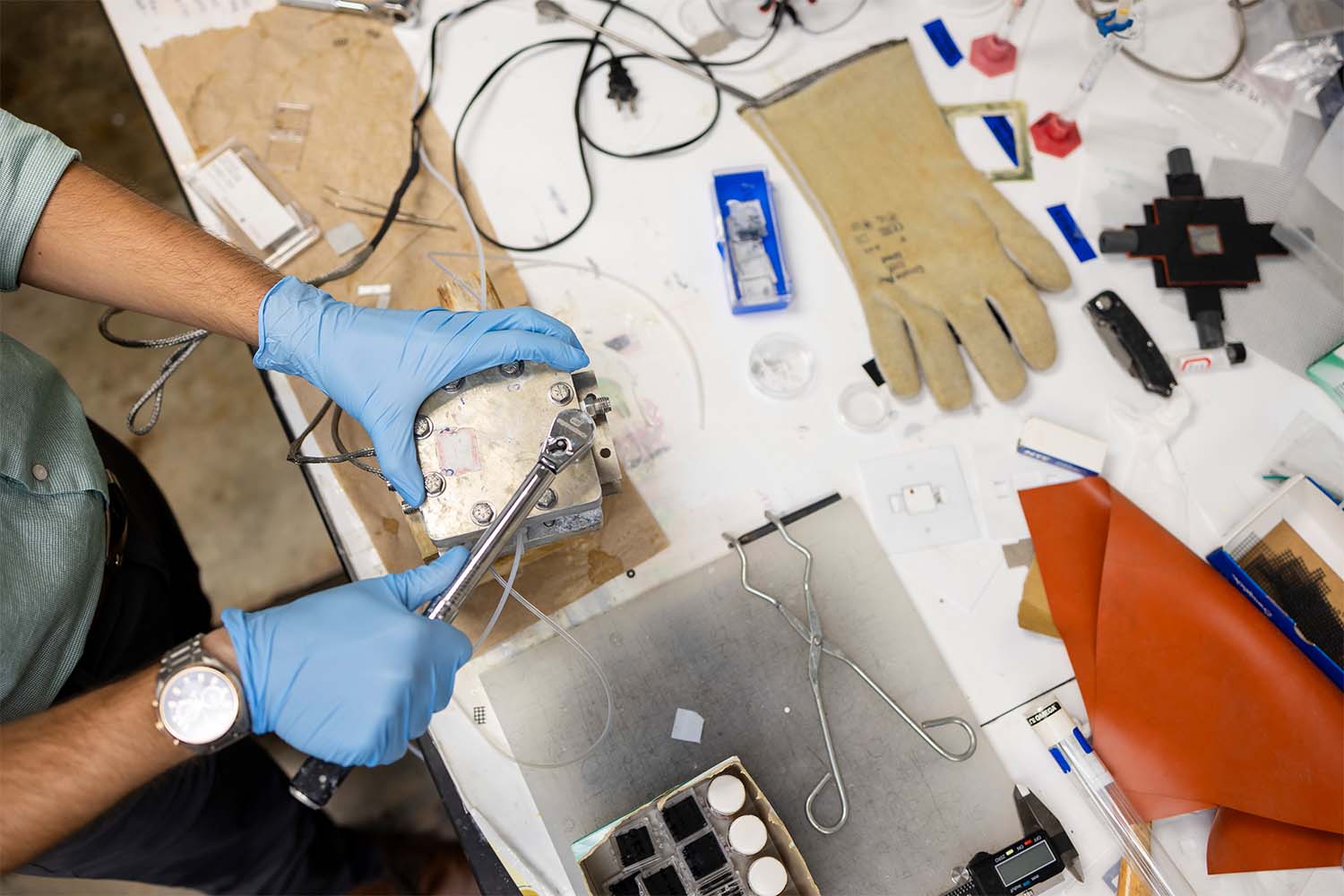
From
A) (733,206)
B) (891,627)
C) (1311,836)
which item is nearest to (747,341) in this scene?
(733,206)

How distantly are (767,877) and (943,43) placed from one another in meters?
1.30

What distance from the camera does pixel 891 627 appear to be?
1.16m

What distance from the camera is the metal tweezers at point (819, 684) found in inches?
43.0

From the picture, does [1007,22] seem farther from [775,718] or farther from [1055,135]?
[775,718]

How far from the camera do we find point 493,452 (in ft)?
2.97

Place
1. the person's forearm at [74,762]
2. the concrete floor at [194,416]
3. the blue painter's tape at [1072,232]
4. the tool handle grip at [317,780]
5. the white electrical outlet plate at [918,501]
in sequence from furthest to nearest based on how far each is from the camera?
the concrete floor at [194,416] → the blue painter's tape at [1072,232] → the white electrical outlet plate at [918,501] → the tool handle grip at [317,780] → the person's forearm at [74,762]

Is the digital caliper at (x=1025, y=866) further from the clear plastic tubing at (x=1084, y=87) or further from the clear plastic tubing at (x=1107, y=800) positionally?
the clear plastic tubing at (x=1084, y=87)

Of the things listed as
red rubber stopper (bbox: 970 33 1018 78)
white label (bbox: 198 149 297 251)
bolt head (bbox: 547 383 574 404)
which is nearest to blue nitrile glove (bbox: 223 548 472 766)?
bolt head (bbox: 547 383 574 404)

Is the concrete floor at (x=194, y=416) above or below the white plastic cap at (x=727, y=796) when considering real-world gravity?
above

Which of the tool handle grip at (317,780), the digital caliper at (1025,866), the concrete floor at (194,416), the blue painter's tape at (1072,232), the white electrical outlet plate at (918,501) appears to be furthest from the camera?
the concrete floor at (194,416)

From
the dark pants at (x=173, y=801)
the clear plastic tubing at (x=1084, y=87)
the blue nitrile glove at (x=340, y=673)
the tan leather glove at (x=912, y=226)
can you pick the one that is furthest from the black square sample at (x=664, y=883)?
the clear plastic tubing at (x=1084, y=87)

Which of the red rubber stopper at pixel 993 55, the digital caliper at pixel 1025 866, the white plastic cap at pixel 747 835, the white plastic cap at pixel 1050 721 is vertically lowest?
the digital caliper at pixel 1025 866

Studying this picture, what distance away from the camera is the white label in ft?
4.03

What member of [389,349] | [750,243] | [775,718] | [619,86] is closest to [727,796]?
[775,718]
